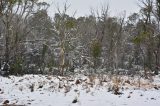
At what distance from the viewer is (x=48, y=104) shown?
Answer: 34.7 feet

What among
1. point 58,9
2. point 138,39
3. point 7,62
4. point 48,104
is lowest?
point 48,104

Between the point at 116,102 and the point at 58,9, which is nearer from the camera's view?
the point at 116,102

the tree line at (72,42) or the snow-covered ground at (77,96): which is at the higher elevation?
the tree line at (72,42)

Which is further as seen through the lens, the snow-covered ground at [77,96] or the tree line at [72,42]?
the tree line at [72,42]

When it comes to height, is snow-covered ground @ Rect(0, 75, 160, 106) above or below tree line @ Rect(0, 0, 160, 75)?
below

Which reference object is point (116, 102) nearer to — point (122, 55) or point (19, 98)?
point (19, 98)

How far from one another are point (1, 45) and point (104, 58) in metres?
25.6

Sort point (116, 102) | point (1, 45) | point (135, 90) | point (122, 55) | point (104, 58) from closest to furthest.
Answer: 1. point (116, 102)
2. point (135, 90)
3. point (1, 45)
4. point (104, 58)
5. point (122, 55)

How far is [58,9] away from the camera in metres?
42.5

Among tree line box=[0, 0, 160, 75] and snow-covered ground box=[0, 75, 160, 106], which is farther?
tree line box=[0, 0, 160, 75]

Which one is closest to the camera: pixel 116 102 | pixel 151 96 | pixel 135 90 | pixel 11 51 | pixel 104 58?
pixel 116 102

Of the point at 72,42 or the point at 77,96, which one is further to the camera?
the point at 72,42

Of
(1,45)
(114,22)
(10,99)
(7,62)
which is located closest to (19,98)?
(10,99)

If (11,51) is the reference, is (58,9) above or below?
above
